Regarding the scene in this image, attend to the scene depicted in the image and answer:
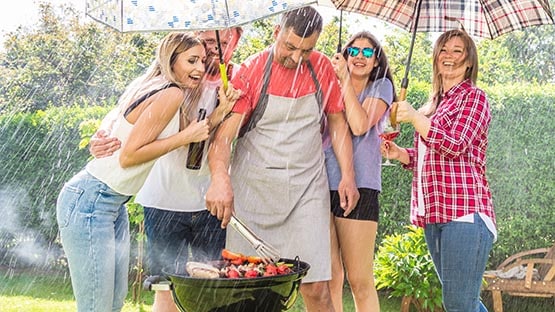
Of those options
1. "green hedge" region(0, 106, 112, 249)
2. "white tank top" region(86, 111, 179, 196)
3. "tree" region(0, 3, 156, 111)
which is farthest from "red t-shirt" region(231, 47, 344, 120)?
"tree" region(0, 3, 156, 111)

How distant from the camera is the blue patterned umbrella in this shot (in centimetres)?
354

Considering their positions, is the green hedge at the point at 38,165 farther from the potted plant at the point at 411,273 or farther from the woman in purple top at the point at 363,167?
the woman in purple top at the point at 363,167

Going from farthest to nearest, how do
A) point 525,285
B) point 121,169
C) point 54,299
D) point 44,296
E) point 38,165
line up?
point 38,165
point 44,296
point 54,299
point 525,285
point 121,169

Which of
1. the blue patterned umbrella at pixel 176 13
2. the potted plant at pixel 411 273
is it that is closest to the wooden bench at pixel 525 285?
the potted plant at pixel 411 273

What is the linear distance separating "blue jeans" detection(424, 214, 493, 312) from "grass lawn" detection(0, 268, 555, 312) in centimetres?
324

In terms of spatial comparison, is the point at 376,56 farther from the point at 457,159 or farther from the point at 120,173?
the point at 120,173

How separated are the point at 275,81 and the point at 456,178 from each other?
1.00m

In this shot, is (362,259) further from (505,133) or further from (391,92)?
(505,133)

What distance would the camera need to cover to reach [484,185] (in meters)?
3.87

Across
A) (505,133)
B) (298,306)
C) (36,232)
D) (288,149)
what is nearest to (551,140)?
(505,133)

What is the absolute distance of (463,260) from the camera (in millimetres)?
3738

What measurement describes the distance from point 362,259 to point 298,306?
10.0 feet

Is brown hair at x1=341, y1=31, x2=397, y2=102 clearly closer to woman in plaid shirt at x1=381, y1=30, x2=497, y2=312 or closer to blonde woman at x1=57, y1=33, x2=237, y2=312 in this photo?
woman in plaid shirt at x1=381, y1=30, x2=497, y2=312

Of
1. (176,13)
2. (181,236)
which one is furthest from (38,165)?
(176,13)
